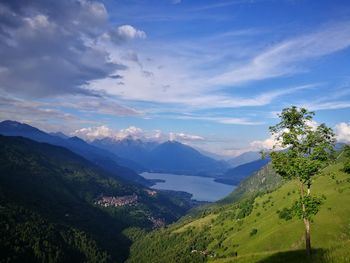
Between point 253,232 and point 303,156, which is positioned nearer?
point 303,156

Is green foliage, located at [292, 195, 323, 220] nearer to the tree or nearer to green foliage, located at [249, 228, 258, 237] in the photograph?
the tree

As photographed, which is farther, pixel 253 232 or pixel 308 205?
pixel 253 232

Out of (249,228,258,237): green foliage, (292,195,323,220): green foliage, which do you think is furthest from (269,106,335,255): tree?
(249,228,258,237): green foliage

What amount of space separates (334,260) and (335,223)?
93.0m

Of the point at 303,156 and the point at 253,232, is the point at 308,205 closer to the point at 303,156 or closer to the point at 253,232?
the point at 303,156

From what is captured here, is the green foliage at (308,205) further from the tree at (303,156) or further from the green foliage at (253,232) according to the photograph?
the green foliage at (253,232)

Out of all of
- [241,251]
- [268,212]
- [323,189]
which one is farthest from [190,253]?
[323,189]

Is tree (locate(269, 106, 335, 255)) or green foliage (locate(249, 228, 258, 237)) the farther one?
green foliage (locate(249, 228, 258, 237))

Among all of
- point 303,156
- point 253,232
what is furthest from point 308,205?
point 253,232

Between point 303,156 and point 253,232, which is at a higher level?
point 303,156

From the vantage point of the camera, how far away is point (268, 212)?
7126 inches

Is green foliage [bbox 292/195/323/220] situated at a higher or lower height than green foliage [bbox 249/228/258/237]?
higher

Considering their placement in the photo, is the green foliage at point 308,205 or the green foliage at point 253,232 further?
the green foliage at point 253,232

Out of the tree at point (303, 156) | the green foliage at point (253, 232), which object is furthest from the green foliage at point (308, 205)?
the green foliage at point (253, 232)
